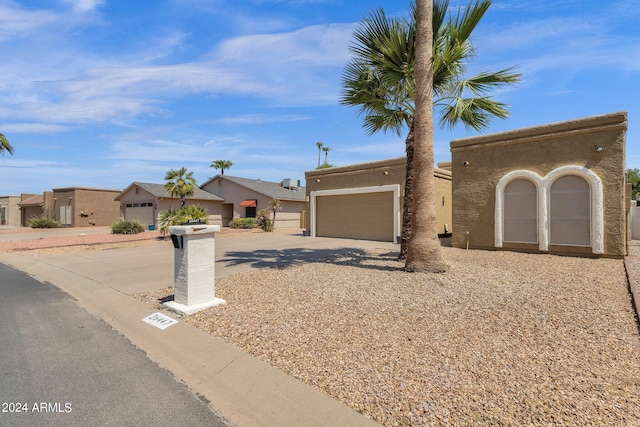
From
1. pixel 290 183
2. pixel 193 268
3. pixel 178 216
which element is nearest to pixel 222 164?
pixel 290 183

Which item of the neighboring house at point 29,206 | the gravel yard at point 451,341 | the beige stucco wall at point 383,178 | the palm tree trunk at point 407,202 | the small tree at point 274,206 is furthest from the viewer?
the neighboring house at point 29,206

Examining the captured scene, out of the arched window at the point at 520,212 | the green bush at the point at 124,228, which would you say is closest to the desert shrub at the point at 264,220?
the green bush at the point at 124,228

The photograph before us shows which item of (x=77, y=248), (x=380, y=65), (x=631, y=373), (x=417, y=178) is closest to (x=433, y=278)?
(x=417, y=178)

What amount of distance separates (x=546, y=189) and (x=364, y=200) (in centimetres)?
899

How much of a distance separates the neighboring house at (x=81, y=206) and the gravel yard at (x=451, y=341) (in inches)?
1302

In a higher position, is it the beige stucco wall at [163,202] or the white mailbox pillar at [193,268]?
the beige stucco wall at [163,202]

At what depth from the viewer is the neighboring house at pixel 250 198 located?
95.6 feet

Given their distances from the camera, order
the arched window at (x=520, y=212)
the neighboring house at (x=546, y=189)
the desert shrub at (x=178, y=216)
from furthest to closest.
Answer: the desert shrub at (x=178, y=216) < the arched window at (x=520, y=212) < the neighboring house at (x=546, y=189)

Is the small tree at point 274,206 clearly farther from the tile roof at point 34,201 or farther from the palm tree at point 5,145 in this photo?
the tile roof at point 34,201

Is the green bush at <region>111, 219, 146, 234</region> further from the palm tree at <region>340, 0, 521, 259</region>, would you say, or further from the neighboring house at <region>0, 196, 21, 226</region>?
the neighboring house at <region>0, 196, 21, 226</region>

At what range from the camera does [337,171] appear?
1922 centimetres

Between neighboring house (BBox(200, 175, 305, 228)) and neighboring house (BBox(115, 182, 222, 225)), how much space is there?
103cm

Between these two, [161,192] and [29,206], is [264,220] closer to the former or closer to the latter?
[161,192]

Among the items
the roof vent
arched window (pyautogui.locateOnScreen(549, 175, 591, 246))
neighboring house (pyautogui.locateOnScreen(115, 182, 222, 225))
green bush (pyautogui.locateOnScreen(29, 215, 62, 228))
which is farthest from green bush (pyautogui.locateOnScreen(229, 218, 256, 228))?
arched window (pyautogui.locateOnScreen(549, 175, 591, 246))
